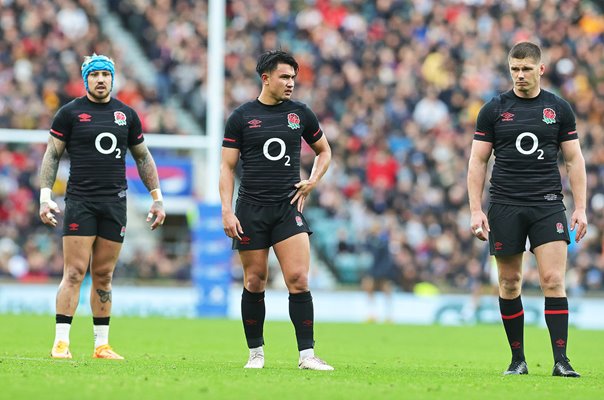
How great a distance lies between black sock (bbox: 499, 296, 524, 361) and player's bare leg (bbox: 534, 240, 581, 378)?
372 mm

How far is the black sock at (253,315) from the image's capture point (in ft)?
31.7

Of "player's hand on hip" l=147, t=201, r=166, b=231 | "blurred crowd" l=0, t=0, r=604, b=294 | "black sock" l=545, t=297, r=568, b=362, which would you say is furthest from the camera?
"blurred crowd" l=0, t=0, r=604, b=294

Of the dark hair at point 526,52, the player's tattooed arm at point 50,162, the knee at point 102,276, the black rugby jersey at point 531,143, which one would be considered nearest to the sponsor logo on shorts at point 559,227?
the black rugby jersey at point 531,143

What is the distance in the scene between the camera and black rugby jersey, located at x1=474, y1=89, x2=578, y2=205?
30.9ft

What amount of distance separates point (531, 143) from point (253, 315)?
101 inches

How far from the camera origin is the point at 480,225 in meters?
9.33

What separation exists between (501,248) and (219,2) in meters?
12.9

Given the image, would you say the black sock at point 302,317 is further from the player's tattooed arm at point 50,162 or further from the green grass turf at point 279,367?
the player's tattooed arm at point 50,162

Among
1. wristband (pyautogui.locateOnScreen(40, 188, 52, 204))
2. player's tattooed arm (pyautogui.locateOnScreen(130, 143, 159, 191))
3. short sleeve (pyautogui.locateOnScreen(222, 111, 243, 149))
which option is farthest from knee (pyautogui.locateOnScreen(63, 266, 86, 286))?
short sleeve (pyautogui.locateOnScreen(222, 111, 243, 149))

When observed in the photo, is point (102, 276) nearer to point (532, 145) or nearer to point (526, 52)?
point (532, 145)

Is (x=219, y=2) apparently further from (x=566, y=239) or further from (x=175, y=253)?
(x=566, y=239)

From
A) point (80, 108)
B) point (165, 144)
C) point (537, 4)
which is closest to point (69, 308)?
point (80, 108)

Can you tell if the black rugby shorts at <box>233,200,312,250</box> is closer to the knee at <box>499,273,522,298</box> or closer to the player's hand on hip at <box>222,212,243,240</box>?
the player's hand on hip at <box>222,212,243,240</box>

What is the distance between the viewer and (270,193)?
9.55m
